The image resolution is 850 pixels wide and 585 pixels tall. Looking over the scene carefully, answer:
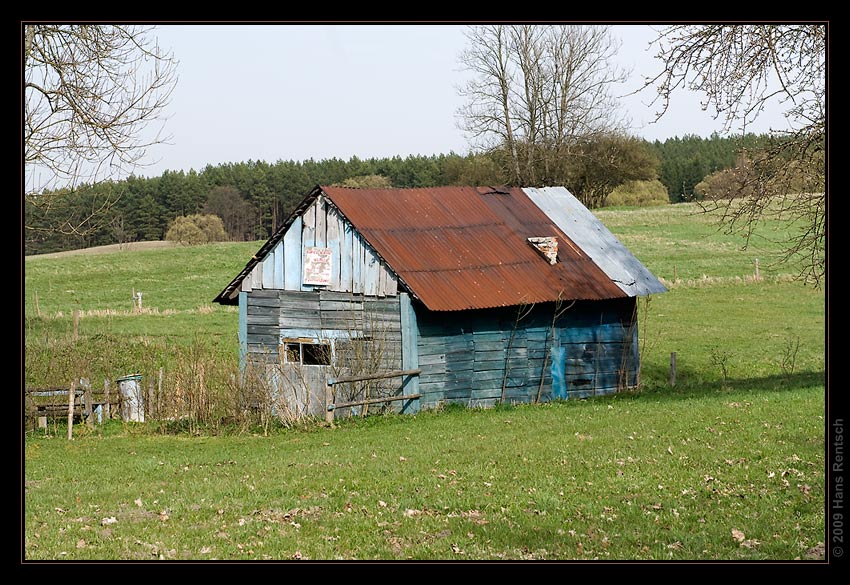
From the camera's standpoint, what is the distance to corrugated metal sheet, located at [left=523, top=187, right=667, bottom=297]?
993 inches

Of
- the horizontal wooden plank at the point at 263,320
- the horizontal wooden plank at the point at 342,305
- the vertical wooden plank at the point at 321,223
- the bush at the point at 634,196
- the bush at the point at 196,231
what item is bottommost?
the horizontal wooden plank at the point at 263,320

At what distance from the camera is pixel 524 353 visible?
23469 mm

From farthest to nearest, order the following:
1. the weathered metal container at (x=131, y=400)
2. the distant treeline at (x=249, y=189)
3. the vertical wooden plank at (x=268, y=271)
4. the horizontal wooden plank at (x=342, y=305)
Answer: the distant treeline at (x=249, y=189) → the vertical wooden plank at (x=268, y=271) → the horizontal wooden plank at (x=342, y=305) → the weathered metal container at (x=131, y=400)

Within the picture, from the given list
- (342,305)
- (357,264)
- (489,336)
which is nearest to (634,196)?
(489,336)

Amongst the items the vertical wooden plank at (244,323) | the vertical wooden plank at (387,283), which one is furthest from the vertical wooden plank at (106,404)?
the vertical wooden plank at (387,283)

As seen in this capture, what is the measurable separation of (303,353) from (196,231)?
6175 centimetres

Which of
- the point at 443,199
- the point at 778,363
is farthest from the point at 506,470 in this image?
the point at 778,363

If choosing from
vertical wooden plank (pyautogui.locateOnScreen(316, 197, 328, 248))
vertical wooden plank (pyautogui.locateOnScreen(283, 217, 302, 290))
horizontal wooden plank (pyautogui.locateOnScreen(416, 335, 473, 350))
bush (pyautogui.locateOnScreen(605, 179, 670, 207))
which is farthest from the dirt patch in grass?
horizontal wooden plank (pyautogui.locateOnScreen(416, 335, 473, 350))

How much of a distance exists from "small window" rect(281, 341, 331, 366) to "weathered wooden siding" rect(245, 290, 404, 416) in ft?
0.54

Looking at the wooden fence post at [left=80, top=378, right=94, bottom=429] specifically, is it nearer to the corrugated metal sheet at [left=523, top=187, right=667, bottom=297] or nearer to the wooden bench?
the wooden bench

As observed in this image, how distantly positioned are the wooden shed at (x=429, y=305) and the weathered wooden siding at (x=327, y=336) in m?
0.03

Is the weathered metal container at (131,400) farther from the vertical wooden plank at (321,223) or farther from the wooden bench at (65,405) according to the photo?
the vertical wooden plank at (321,223)

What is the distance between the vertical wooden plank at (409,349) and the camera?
21656 mm

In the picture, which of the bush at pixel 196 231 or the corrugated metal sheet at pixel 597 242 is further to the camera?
the bush at pixel 196 231
